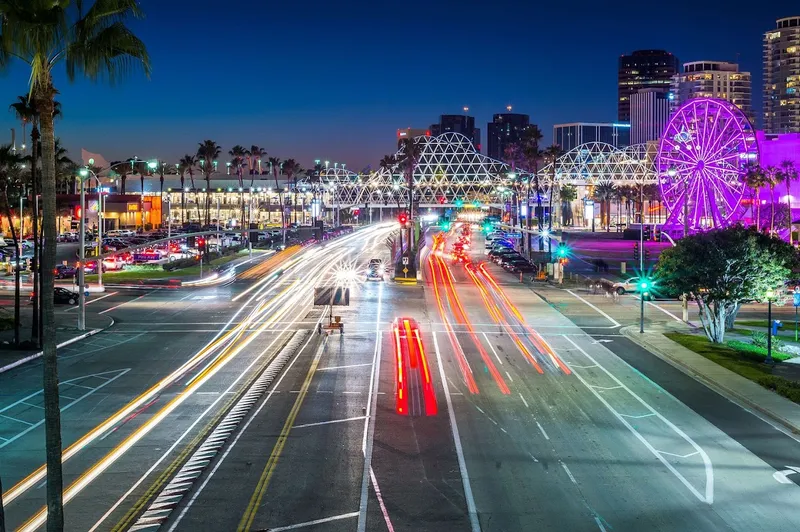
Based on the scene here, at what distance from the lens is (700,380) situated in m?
32.5

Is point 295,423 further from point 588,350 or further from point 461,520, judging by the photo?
point 588,350

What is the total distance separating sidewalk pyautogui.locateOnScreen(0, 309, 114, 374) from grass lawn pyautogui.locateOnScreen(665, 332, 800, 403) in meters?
29.4

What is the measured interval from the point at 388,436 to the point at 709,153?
7809cm

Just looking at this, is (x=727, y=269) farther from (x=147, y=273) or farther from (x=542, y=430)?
(x=147, y=273)

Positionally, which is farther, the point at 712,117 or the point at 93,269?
the point at 712,117

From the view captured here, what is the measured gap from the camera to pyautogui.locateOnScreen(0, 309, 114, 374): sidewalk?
35.6 meters

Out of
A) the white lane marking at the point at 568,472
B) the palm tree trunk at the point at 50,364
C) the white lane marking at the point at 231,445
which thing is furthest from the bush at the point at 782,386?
the palm tree trunk at the point at 50,364

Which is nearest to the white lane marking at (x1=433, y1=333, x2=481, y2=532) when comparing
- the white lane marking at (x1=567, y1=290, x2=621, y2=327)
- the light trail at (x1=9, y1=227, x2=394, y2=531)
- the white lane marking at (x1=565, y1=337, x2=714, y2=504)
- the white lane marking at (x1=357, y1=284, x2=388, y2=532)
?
the white lane marking at (x1=357, y1=284, x2=388, y2=532)

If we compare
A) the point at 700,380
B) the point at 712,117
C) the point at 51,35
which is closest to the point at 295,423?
the point at 51,35

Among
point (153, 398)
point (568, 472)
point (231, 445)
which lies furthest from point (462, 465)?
point (153, 398)

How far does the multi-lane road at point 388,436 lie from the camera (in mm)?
18047

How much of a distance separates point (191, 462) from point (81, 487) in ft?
9.22

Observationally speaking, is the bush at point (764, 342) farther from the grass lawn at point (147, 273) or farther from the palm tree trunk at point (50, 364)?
the grass lawn at point (147, 273)

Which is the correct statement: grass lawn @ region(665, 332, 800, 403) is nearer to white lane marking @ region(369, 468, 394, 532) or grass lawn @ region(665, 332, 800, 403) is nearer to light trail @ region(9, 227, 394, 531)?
white lane marking @ region(369, 468, 394, 532)
